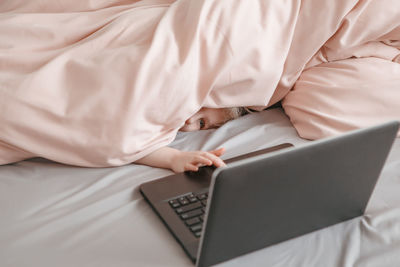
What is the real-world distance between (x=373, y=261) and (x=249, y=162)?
0.33 meters

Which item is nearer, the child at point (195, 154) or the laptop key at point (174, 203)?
the laptop key at point (174, 203)

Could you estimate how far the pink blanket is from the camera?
107 centimetres

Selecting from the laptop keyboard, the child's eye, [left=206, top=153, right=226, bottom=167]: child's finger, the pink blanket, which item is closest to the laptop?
the laptop keyboard

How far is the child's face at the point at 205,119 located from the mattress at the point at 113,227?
197mm

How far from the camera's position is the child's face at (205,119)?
4.11ft

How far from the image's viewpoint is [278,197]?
771 mm

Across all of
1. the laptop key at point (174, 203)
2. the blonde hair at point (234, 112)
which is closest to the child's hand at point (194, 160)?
the laptop key at point (174, 203)

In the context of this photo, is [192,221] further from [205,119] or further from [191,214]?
[205,119]

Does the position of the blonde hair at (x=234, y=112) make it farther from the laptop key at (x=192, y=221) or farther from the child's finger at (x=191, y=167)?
the laptop key at (x=192, y=221)

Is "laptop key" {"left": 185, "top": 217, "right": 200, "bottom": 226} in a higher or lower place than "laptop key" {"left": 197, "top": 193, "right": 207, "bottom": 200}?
higher

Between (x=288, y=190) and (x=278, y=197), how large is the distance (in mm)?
18

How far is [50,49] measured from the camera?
1.20 metres

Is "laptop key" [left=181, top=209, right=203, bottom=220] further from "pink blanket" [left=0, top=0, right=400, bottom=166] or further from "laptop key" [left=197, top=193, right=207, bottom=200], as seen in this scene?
"pink blanket" [left=0, top=0, right=400, bottom=166]

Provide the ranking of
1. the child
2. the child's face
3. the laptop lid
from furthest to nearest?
1. the child's face
2. the child
3. the laptop lid
